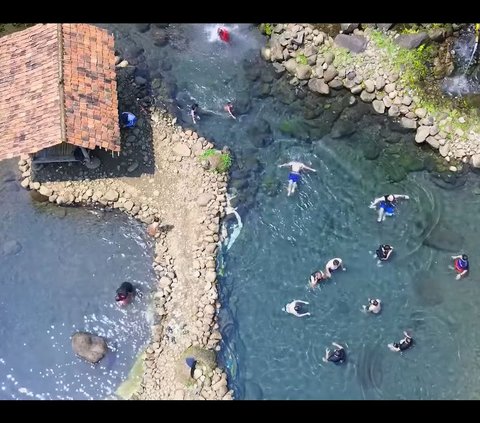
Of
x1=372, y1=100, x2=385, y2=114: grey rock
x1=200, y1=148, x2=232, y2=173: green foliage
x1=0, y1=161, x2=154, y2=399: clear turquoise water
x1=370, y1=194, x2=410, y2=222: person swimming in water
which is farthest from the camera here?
x1=372, y1=100, x2=385, y2=114: grey rock

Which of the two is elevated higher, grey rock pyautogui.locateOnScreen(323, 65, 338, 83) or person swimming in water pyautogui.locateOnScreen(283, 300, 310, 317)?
grey rock pyautogui.locateOnScreen(323, 65, 338, 83)

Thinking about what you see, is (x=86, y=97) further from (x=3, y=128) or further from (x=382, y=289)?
(x=382, y=289)

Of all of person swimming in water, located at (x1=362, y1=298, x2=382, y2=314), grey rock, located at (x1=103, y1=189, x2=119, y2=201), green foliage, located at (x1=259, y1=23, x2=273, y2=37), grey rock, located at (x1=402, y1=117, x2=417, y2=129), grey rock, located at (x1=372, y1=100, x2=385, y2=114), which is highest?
Answer: green foliage, located at (x1=259, y1=23, x2=273, y2=37)

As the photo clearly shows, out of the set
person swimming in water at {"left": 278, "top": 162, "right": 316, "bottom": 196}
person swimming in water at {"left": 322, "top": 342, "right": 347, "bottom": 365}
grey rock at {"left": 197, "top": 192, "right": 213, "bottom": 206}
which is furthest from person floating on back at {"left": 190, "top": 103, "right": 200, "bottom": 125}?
person swimming in water at {"left": 322, "top": 342, "right": 347, "bottom": 365}

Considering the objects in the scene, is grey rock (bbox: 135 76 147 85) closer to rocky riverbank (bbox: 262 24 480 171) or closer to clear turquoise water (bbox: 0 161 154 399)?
rocky riverbank (bbox: 262 24 480 171)

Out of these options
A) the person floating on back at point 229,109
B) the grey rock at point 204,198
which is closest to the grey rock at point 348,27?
the person floating on back at point 229,109
